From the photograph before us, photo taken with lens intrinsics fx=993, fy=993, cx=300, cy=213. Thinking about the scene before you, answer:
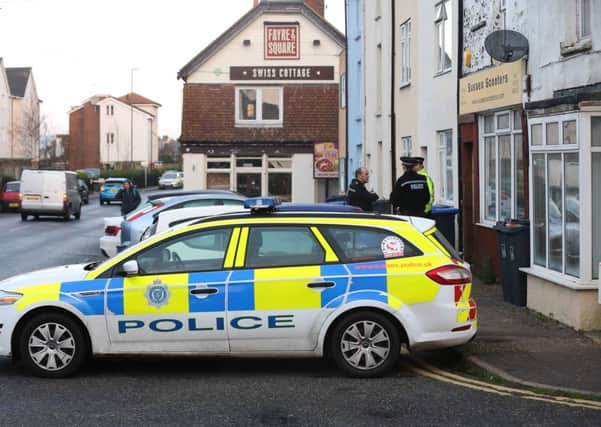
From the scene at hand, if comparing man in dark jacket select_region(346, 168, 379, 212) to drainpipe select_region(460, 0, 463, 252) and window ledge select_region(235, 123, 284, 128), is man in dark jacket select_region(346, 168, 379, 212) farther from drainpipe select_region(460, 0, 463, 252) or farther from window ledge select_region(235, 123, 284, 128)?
window ledge select_region(235, 123, 284, 128)

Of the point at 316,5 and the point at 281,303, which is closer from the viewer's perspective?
the point at 281,303

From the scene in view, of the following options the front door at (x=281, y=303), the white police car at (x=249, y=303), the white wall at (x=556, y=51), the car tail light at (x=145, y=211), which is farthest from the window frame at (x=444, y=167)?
the front door at (x=281, y=303)

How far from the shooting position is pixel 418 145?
22094 mm

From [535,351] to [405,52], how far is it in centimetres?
1474

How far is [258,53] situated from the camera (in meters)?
45.3

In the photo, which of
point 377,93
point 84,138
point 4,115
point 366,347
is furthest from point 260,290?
point 84,138

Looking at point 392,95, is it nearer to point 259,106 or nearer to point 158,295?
point 158,295

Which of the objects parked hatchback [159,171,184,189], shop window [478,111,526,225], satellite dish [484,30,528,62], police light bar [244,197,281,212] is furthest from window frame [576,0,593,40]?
parked hatchback [159,171,184,189]

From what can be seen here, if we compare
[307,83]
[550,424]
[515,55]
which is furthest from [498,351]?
[307,83]

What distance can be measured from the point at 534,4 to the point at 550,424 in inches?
308

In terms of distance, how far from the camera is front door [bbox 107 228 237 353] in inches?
340

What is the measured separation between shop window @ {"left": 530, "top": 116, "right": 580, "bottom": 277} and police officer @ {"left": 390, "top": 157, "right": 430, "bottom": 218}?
2.55 meters

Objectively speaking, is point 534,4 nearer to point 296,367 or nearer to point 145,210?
point 296,367

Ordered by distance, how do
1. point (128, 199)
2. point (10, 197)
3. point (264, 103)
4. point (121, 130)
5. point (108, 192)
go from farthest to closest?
1. point (121, 130)
2. point (108, 192)
3. point (10, 197)
4. point (264, 103)
5. point (128, 199)
